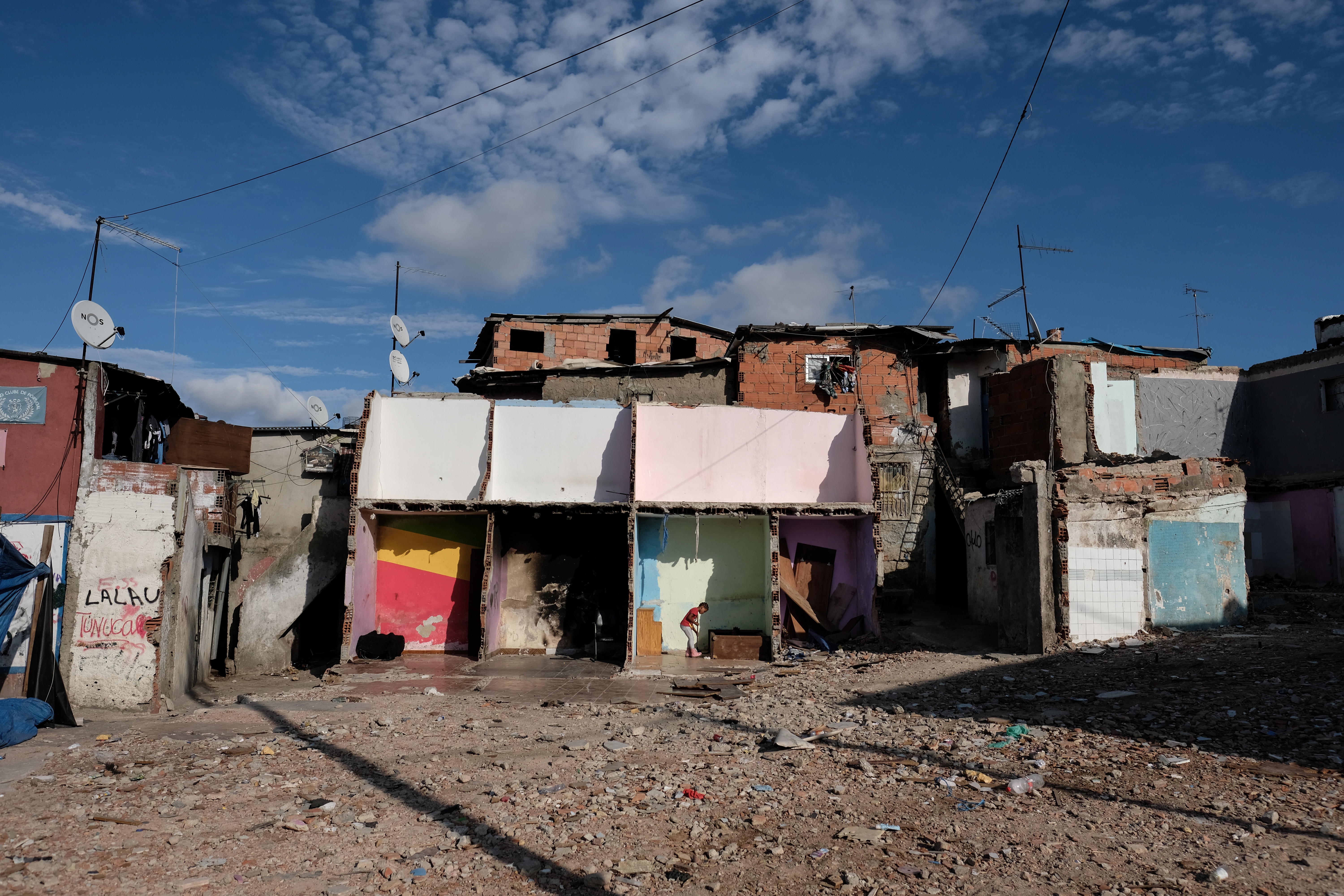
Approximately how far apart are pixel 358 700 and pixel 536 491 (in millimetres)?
6035

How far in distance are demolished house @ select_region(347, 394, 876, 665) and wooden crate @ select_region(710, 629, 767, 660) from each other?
0.31 m

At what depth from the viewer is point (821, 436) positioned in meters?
18.2

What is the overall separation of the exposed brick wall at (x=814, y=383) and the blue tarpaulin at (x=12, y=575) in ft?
54.4

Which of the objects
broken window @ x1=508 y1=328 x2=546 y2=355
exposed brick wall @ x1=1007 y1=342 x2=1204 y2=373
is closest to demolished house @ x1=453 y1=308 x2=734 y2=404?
broken window @ x1=508 y1=328 x2=546 y2=355

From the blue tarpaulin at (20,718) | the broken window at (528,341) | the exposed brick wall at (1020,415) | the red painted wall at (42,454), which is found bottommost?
the blue tarpaulin at (20,718)

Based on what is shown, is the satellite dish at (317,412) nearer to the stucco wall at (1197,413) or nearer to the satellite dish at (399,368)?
the satellite dish at (399,368)

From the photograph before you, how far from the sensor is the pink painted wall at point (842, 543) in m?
17.4

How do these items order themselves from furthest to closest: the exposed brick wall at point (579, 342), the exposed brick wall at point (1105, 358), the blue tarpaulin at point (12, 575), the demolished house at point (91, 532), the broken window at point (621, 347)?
the broken window at point (621, 347)
the exposed brick wall at point (579, 342)
the exposed brick wall at point (1105, 358)
the demolished house at point (91, 532)
the blue tarpaulin at point (12, 575)

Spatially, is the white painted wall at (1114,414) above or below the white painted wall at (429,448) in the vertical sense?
above

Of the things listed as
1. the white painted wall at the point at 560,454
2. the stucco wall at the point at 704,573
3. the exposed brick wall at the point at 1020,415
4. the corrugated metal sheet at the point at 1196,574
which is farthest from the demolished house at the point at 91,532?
the exposed brick wall at the point at 1020,415

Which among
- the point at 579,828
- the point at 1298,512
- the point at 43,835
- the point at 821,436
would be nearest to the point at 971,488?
the point at 821,436

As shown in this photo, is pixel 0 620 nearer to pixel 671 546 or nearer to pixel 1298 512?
pixel 671 546

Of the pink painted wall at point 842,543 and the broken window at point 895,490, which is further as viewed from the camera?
the broken window at point 895,490

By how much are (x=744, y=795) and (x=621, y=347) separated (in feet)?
77.7
